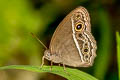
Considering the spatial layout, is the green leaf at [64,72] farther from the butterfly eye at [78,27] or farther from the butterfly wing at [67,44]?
the butterfly eye at [78,27]

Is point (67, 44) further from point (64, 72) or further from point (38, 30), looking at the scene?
point (38, 30)

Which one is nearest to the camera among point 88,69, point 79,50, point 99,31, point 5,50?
point 79,50

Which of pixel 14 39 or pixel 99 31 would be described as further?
pixel 99 31

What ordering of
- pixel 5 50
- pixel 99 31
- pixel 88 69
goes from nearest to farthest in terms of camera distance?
1. pixel 5 50
2. pixel 88 69
3. pixel 99 31

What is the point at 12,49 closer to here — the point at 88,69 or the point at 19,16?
the point at 19,16

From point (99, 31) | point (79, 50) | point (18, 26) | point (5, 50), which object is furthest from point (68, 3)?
point (79, 50)

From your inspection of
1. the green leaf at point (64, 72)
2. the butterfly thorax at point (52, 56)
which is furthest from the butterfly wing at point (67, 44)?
the green leaf at point (64, 72)

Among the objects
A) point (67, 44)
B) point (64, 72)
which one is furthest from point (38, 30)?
point (64, 72)

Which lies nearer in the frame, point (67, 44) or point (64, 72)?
point (64, 72)
